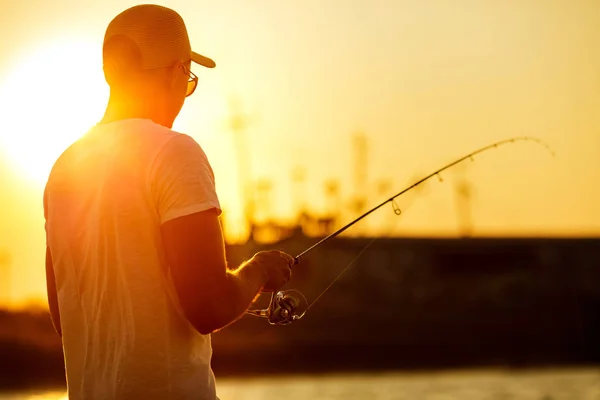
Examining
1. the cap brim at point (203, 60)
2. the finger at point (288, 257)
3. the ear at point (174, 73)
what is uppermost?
the cap brim at point (203, 60)

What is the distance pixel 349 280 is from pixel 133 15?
200 feet

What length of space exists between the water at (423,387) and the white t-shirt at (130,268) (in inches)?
→ 1308

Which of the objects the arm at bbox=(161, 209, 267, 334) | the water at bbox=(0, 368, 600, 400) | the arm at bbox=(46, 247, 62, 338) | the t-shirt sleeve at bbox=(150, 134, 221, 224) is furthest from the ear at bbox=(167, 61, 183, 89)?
the water at bbox=(0, 368, 600, 400)

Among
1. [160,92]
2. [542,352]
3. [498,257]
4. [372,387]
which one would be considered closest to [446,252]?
[498,257]

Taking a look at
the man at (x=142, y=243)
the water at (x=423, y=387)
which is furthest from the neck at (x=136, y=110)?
the water at (x=423, y=387)

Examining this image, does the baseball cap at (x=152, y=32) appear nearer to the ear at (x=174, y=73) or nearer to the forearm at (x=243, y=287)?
the ear at (x=174, y=73)

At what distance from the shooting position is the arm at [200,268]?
2.84 meters

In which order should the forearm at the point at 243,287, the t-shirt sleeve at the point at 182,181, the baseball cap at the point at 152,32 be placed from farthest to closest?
the baseball cap at the point at 152,32
the forearm at the point at 243,287
the t-shirt sleeve at the point at 182,181

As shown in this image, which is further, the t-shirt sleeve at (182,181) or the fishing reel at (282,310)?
the fishing reel at (282,310)

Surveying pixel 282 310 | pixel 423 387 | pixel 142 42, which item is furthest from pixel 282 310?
pixel 423 387

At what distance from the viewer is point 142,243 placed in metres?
2.92

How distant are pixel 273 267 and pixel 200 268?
1.28 ft

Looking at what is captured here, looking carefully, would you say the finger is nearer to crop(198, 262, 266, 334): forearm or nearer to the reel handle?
crop(198, 262, 266, 334): forearm

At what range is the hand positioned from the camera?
3.16 meters
